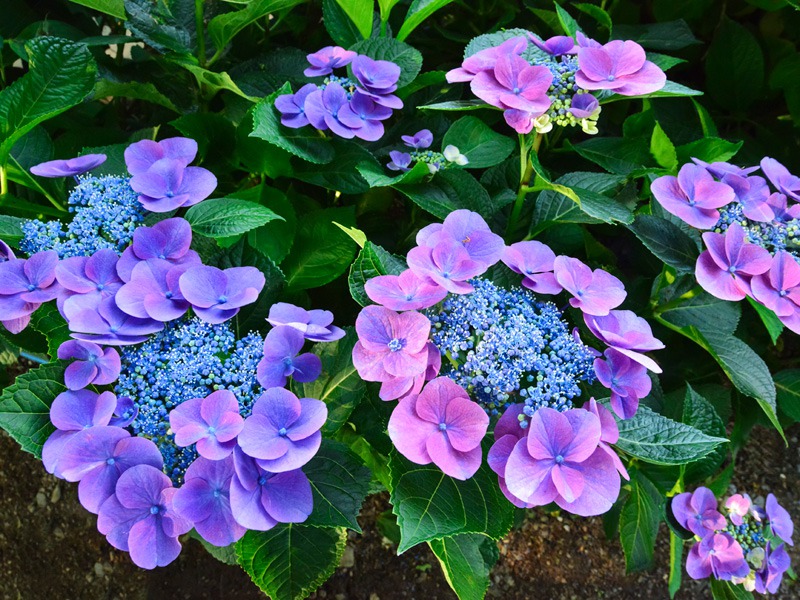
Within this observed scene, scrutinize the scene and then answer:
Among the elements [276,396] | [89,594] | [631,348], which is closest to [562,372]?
[631,348]

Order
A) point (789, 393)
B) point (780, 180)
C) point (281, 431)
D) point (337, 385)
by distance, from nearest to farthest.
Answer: point (281, 431)
point (337, 385)
point (780, 180)
point (789, 393)

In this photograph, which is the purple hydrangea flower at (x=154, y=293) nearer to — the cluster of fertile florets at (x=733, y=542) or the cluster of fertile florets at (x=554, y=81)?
the cluster of fertile florets at (x=554, y=81)

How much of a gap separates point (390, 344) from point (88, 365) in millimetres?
311

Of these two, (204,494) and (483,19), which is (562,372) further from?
(483,19)

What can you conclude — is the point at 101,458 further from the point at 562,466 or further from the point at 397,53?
the point at 397,53

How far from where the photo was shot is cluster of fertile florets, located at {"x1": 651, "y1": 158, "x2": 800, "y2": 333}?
816 millimetres

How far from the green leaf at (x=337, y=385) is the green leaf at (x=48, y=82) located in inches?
18.9

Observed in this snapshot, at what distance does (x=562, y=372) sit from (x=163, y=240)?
0.45m

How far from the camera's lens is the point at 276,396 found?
2.17 ft

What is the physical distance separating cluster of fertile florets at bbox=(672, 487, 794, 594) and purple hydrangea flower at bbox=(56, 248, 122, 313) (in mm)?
853

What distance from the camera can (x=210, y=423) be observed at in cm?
66

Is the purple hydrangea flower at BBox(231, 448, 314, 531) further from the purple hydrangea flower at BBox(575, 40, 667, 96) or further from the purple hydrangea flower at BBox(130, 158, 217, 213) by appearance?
the purple hydrangea flower at BBox(575, 40, 667, 96)

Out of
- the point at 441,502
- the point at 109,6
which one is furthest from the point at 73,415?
the point at 109,6

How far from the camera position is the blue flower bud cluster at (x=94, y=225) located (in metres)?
0.81
